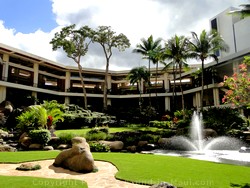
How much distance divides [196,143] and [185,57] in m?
13.9

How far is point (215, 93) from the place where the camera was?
3088cm

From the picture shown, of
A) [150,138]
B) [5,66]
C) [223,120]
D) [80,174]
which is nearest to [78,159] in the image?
[80,174]

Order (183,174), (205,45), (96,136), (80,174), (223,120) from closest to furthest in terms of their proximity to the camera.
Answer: (183,174), (80,174), (96,136), (223,120), (205,45)

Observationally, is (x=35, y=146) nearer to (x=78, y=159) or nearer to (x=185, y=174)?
(x=78, y=159)

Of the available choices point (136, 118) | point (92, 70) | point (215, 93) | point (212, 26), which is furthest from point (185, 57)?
point (92, 70)

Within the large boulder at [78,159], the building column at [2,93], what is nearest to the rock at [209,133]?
the large boulder at [78,159]

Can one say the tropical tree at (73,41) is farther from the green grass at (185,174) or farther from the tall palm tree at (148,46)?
the green grass at (185,174)

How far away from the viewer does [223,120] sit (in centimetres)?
2180

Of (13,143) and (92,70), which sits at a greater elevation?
(92,70)

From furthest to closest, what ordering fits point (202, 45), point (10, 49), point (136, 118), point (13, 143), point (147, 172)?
point (136, 118) → point (10, 49) → point (202, 45) → point (13, 143) → point (147, 172)

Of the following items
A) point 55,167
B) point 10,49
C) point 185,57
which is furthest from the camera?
point 10,49

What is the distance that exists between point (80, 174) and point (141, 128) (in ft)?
62.6

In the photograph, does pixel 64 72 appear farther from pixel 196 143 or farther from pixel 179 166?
pixel 179 166

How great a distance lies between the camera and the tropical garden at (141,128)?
7602 millimetres
